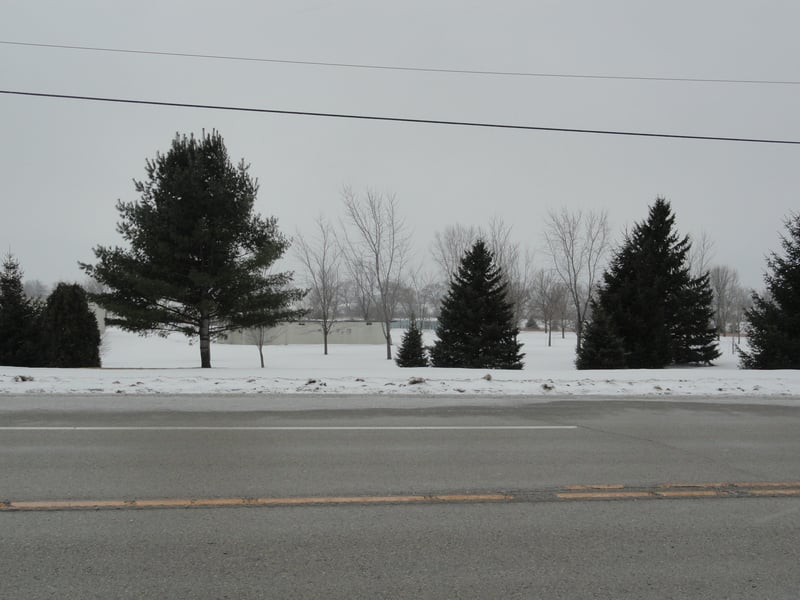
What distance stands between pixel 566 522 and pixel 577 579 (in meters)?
0.88

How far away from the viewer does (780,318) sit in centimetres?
2084

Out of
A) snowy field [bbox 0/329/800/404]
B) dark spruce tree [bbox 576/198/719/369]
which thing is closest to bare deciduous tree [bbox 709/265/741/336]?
dark spruce tree [bbox 576/198/719/369]

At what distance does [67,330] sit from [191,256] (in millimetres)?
5172

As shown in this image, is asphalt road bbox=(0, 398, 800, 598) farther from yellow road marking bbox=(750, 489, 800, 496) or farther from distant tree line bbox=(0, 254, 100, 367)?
distant tree line bbox=(0, 254, 100, 367)

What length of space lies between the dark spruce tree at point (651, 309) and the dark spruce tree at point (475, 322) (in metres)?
3.22

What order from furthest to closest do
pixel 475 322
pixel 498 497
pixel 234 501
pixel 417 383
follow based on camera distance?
pixel 475 322 → pixel 417 383 → pixel 498 497 → pixel 234 501

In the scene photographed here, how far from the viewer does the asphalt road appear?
3.15m

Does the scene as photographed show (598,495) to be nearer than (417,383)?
Yes

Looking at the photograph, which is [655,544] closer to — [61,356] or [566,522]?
[566,522]

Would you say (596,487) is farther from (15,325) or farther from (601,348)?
(15,325)

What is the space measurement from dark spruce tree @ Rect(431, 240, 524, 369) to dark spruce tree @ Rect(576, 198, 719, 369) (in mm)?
3225

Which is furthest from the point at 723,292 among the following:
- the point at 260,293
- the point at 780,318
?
the point at 260,293

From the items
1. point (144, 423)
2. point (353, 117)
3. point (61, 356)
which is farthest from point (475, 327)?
point (144, 423)

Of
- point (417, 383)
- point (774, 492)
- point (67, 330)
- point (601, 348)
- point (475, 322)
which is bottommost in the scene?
point (774, 492)
